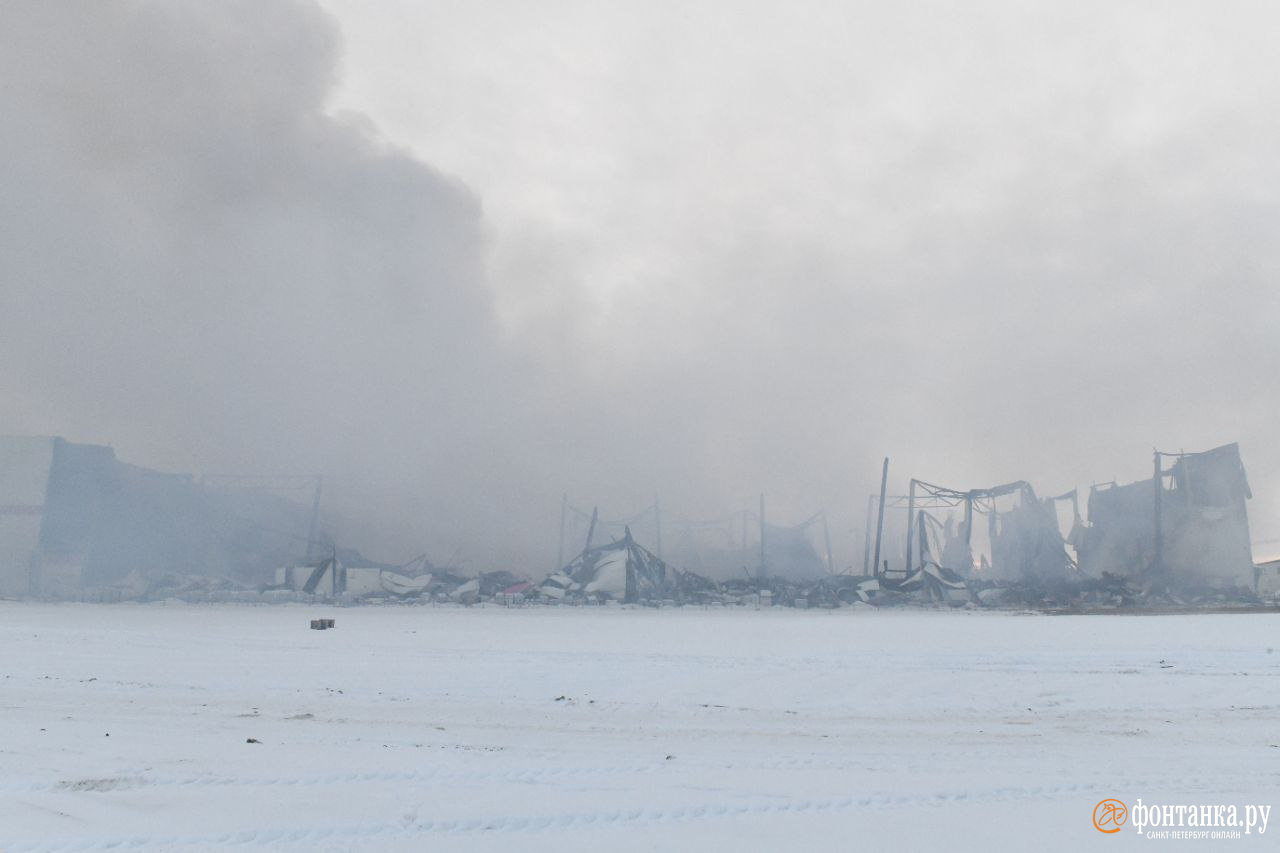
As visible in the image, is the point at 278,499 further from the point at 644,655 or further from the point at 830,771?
the point at 830,771

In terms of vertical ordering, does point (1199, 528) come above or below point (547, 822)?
above

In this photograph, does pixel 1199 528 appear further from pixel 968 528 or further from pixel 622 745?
pixel 622 745

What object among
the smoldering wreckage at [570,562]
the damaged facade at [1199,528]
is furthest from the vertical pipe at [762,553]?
the damaged facade at [1199,528]

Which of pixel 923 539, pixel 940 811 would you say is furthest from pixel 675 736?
pixel 923 539

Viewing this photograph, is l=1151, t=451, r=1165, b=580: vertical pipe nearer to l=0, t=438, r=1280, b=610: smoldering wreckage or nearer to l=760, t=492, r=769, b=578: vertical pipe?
l=0, t=438, r=1280, b=610: smoldering wreckage

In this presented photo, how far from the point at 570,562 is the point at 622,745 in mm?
39734

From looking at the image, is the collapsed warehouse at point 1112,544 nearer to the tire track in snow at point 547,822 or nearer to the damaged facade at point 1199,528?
the damaged facade at point 1199,528

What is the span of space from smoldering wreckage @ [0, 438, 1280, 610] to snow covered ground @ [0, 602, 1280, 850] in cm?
2668

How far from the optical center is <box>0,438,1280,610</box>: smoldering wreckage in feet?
138

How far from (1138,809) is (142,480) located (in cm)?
5312

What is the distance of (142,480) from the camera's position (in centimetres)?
4991

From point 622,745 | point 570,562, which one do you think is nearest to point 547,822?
point 622,745

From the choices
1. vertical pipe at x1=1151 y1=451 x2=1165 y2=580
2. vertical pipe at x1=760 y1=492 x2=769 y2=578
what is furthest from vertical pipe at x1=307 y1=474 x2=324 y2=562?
vertical pipe at x1=1151 y1=451 x2=1165 y2=580

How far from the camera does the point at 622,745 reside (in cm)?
826
